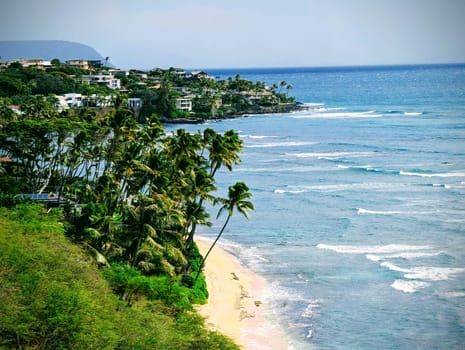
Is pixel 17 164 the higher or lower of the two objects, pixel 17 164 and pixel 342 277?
the higher

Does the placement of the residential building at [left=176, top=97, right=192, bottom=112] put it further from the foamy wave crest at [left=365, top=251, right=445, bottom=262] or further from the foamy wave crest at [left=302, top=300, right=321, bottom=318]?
the foamy wave crest at [left=302, top=300, right=321, bottom=318]

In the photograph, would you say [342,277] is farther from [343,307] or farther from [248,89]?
[248,89]

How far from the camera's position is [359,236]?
48.0 meters

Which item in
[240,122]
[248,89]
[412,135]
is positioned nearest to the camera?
[412,135]

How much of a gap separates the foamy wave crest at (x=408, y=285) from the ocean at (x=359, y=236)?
0.06 m

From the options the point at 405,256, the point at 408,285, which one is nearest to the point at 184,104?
the point at 405,256

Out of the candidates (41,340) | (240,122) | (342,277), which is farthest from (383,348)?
(240,122)

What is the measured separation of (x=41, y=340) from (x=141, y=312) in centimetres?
552

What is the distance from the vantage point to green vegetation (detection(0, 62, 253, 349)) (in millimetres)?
21453

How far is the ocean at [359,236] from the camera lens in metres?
33.2

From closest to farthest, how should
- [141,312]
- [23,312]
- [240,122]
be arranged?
[23,312], [141,312], [240,122]

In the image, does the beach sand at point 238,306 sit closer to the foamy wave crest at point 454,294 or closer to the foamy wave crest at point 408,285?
the foamy wave crest at point 408,285

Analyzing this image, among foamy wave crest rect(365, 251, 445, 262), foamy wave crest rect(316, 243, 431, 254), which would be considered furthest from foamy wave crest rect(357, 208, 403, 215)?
foamy wave crest rect(365, 251, 445, 262)

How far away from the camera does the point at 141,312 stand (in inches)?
1014
